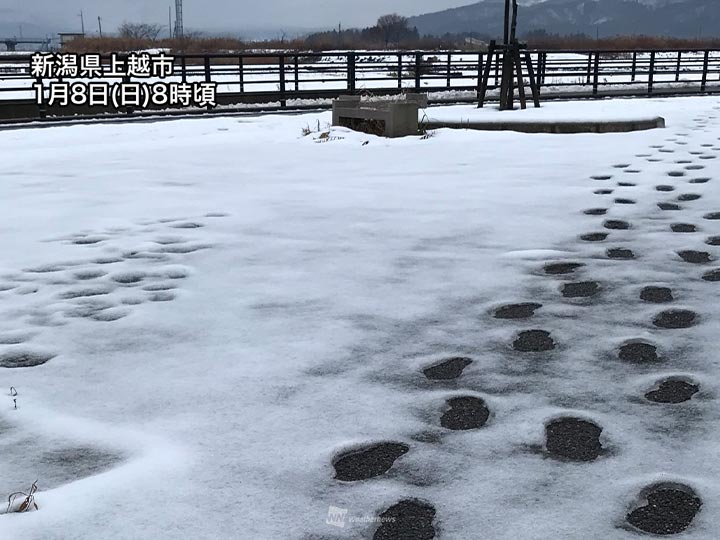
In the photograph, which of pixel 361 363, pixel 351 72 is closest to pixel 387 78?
pixel 351 72

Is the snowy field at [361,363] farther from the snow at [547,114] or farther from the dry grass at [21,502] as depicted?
the snow at [547,114]

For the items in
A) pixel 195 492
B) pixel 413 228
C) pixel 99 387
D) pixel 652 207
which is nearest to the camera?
pixel 195 492

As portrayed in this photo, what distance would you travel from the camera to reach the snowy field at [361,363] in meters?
2.15

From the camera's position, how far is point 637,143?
1021cm

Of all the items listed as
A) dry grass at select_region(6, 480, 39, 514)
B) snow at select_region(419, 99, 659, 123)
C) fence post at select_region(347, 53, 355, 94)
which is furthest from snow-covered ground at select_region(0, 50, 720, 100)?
dry grass at select_region(6, 480, 39, 514)

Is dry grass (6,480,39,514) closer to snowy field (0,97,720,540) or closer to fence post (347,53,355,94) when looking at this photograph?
snowy field (0,97,720,540)

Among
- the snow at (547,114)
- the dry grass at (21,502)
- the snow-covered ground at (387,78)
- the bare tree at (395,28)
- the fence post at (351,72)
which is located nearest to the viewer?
the dry grass at (21,502)

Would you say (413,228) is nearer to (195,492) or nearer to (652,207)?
(652,207)

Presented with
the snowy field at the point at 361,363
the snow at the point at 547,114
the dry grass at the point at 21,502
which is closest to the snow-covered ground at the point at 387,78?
the snow at the point at 547,114

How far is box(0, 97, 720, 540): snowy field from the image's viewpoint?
2152mm

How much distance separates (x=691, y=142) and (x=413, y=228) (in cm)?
617

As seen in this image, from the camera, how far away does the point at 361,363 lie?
10.4 ft

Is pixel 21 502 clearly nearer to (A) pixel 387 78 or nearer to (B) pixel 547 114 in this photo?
(B) pixel 547 114

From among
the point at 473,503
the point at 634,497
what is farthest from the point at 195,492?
the point at 634,497
